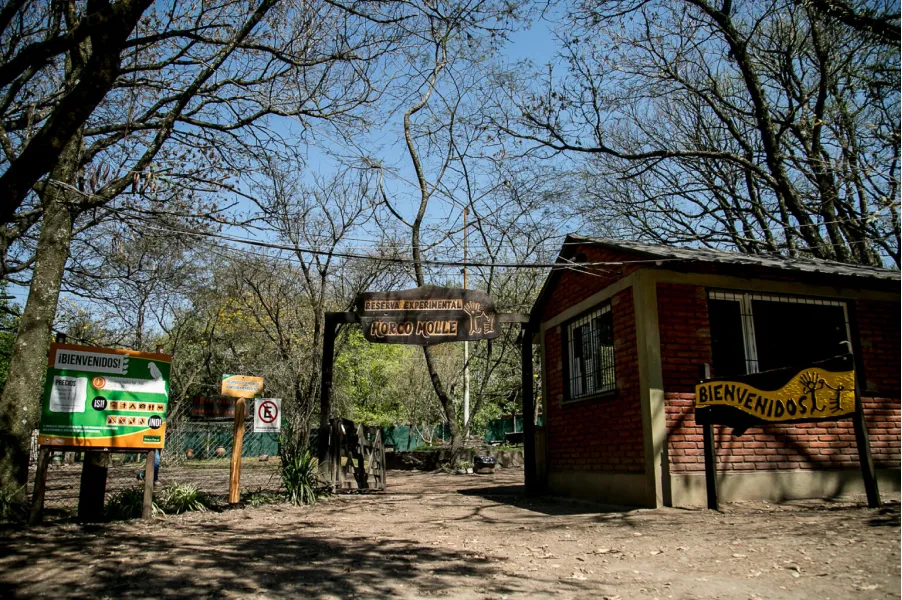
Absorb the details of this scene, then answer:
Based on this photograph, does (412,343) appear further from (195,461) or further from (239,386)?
(195,461)

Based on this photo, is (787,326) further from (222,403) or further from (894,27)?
(222,403)

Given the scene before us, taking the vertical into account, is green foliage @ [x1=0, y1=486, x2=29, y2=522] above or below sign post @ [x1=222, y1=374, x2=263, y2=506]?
below

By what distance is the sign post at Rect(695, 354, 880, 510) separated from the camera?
297 inches

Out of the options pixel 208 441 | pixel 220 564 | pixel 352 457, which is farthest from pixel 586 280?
pixel 208 441

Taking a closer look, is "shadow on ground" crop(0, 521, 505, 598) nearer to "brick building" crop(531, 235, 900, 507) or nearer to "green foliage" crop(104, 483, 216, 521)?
"green foliage" crop(104, 483, 216, 521)

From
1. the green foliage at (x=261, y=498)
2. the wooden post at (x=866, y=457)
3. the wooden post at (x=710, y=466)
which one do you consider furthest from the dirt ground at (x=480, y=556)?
the green foliage at (x=261, y=498)

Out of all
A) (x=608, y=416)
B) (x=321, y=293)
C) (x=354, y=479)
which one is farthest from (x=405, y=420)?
(x=608, y=416)

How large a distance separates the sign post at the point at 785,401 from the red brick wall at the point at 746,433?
0.50 m

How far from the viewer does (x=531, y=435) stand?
12.8 metres

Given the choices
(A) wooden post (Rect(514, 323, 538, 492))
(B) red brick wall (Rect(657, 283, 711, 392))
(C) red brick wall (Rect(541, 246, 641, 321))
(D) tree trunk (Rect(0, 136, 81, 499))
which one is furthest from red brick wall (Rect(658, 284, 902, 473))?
(D) tree trunk (Rect(0, 136, 81, 499))

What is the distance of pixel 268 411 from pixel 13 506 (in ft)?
13.0

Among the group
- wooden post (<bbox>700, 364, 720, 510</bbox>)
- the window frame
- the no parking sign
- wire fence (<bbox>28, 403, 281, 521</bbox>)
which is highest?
the window frame

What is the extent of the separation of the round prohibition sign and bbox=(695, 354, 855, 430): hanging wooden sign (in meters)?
6.85

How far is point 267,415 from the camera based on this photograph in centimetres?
1108
